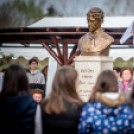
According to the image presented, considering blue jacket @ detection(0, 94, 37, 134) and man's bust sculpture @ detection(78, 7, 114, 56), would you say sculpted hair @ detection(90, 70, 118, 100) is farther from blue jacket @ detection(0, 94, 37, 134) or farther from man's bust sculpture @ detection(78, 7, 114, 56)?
man's bust sculpture @ detection(78, 7, 114, 56)

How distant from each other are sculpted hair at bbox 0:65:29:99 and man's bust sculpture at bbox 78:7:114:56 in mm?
3205

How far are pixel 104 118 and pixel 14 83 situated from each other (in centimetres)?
99

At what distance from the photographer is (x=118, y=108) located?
8.84ft

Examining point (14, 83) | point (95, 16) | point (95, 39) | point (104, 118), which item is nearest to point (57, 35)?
point (95, 39)

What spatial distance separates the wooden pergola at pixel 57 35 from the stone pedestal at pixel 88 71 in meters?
2.98

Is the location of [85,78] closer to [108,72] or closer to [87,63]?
[87,63]

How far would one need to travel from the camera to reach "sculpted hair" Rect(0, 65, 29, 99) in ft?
9.43

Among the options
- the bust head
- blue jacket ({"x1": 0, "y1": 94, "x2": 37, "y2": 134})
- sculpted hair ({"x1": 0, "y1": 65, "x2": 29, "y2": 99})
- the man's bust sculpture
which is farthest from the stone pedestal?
blue jacket ({"x1": 0, "y1": 94, "x2": 37, "y2": 134})

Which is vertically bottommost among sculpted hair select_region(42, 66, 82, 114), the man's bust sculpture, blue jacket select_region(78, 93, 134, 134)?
blue jacket select_region(78, 93, 134, 134)

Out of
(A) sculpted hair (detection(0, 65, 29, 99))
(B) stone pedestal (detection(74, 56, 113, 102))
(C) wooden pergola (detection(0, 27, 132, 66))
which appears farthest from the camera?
(C) wooden pergola (detection(0, 27, 132, 66))

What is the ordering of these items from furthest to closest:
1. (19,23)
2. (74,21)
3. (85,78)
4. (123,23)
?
(19,23)
(74,21)
(123,23)
(85,78)

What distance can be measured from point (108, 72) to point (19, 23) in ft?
87.2

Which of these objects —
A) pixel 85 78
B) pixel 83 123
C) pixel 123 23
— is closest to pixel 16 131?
pixel 83 123

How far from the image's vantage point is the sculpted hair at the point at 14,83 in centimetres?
288
